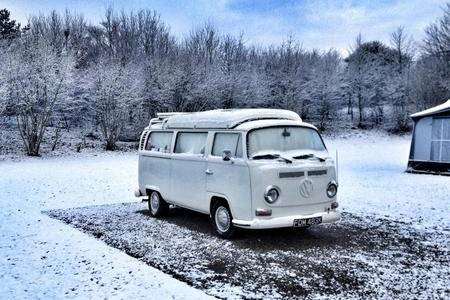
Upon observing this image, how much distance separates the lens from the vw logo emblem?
27.2 ft

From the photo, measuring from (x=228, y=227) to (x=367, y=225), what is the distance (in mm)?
3405

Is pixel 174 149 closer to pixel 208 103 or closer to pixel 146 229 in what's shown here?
pixel 146 229

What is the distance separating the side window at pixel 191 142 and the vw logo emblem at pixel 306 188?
229cm

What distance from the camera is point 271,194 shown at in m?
8.04

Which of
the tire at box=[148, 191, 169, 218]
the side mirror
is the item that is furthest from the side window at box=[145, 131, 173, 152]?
the side mirror

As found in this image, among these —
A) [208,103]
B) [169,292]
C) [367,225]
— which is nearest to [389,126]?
[208,103]

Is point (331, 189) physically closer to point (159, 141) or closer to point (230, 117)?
point (230, 117)

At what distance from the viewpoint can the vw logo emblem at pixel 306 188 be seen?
27.2ft

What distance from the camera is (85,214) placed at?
37.7ft

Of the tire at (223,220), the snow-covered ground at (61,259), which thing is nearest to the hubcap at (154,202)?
the snow-covered ground at (61,259)

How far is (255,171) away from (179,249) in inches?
76.2

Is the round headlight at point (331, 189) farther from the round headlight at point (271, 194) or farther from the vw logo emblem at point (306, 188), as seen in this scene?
the round headlight at point (271, 194)

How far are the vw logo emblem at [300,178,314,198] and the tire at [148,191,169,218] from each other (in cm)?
395

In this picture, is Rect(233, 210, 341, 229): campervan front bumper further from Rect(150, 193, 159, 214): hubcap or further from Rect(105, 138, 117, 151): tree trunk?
Rect(105, 138, 117, 151): tree trunk
